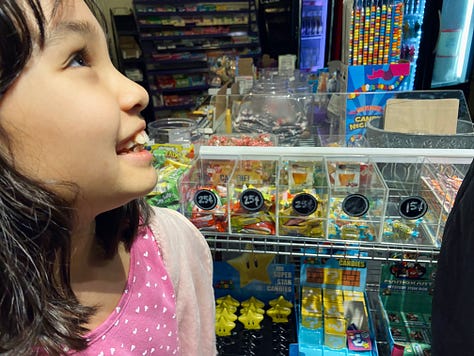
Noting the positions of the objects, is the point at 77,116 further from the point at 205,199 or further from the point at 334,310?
the point at 334,310

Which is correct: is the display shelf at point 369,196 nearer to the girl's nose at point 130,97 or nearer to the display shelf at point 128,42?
the girl's nose at point 130,97

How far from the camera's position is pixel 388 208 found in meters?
0.86

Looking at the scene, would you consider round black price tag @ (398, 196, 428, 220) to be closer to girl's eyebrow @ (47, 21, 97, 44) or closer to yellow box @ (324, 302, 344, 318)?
yellow box @ (324, 302, 344, 318)

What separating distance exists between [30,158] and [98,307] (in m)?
0.31

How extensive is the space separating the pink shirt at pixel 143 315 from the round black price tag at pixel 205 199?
0.12m

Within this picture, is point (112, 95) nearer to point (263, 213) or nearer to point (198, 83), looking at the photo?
point (263, 213)

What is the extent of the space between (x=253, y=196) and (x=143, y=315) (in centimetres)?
32

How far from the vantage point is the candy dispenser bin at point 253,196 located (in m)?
0.82

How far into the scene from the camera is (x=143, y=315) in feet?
2.28

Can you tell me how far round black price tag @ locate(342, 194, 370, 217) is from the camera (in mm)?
775

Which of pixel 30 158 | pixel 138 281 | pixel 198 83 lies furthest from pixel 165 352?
pixel 198 83

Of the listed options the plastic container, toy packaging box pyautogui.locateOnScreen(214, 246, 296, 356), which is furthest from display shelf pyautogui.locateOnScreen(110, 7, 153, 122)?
toy packaging box pyautogui.locateOnScreen(214, 246, 296, 356)

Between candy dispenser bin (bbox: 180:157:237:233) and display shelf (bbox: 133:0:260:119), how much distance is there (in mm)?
2970

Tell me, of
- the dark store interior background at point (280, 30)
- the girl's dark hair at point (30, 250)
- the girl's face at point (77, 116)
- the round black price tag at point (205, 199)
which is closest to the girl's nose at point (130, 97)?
the girl's face at point (77, 116)
